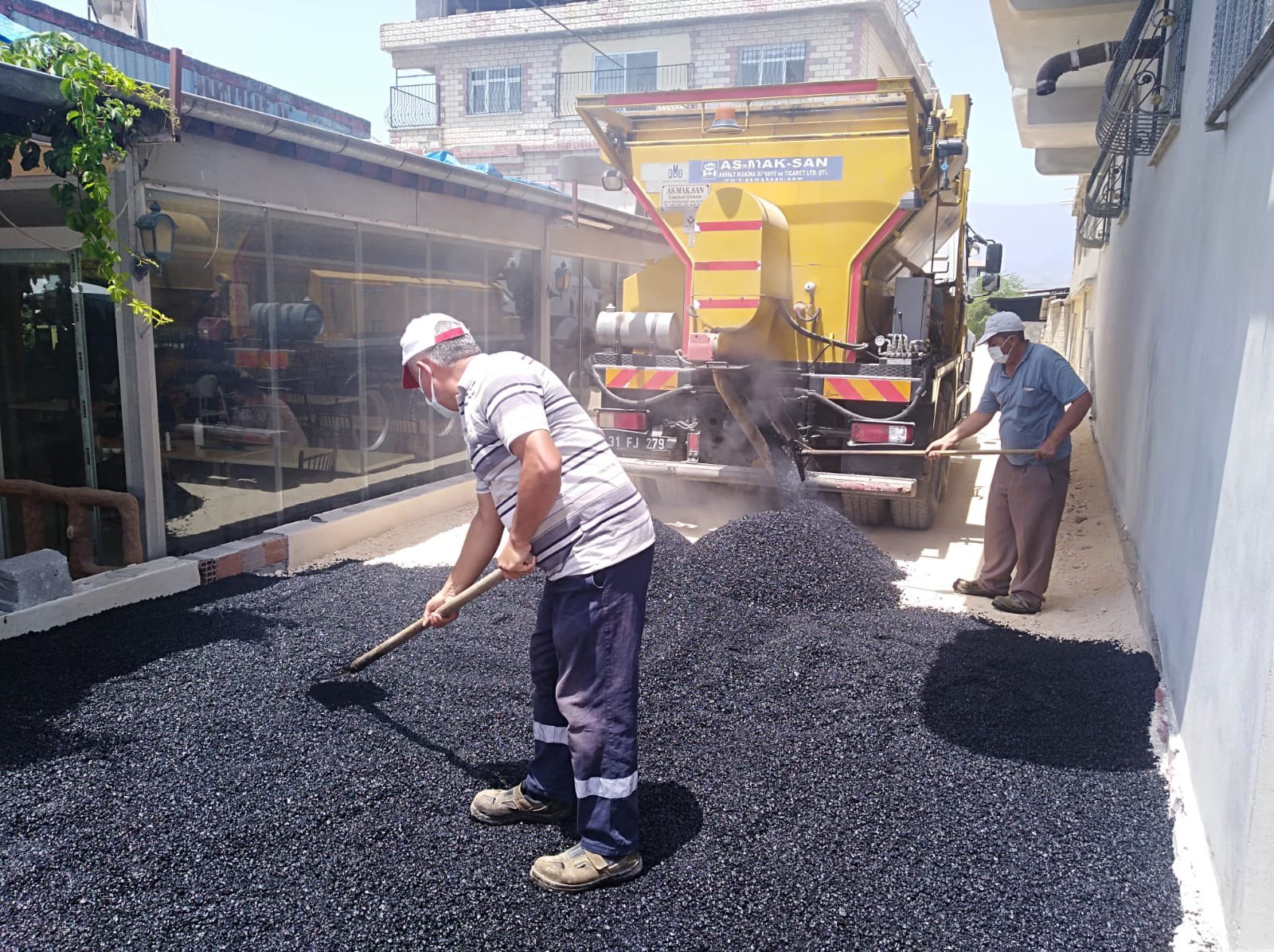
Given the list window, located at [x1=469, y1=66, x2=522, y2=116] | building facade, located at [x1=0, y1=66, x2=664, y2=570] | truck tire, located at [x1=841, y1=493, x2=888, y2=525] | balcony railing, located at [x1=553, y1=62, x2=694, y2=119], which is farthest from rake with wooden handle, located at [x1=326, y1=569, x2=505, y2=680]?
window, located at [x1=469, y1=66, x2=522, y2=116]

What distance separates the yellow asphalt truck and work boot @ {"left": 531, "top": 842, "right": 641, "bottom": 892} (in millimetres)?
4462

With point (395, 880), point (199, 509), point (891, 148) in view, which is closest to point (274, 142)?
point (199, 509)

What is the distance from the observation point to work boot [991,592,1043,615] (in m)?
5.61

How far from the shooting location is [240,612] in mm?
5129

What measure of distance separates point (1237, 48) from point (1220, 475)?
5.09ft

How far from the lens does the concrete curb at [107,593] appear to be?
15.2 feet

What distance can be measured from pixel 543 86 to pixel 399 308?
22.9m

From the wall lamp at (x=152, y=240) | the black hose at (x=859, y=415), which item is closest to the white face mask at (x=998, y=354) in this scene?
the black hose at (x=859, y=415)

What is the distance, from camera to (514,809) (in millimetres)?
3188

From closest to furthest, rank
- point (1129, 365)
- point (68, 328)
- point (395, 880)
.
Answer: point (395, 880), point (68, 328), point (1129, 365)

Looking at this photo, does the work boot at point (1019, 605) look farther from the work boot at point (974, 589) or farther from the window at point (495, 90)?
the window at point (495, 90)

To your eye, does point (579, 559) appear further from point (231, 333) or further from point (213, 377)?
point (231, 333)

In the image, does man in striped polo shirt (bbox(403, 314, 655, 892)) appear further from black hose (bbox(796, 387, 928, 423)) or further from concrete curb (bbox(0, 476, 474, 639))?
black hose (bbox(796, 387, 928, 423))

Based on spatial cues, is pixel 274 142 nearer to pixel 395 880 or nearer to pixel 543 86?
pixel 395 880
